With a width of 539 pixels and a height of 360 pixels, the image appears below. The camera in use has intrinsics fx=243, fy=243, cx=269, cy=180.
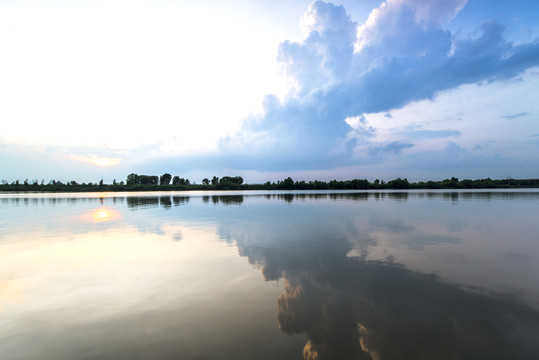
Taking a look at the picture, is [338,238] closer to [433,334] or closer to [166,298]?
[433,334]

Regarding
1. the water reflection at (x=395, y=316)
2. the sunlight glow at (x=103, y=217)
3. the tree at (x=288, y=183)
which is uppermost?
the tree at (x=288, y=183)

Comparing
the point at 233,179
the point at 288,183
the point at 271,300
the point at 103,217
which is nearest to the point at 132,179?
the point at 233,179

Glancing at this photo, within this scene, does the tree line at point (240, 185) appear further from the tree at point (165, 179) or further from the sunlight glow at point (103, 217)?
the sunlight glow at point (103, 217)

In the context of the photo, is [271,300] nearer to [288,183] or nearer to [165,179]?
[288,183]

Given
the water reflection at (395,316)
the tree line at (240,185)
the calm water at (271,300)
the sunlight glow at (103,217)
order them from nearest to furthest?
the water reflection at (395,316)
the calm water at (271,300)
the sunlight glow at (103,217)
the tree line at (240,185)

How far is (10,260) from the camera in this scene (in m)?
9.09

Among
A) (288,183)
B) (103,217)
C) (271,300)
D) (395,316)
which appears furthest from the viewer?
(288,183)

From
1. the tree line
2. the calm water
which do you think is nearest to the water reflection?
the calm water

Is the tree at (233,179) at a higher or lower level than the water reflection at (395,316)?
higher

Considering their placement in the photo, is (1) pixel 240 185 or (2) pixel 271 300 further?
(1) pixel 240 185

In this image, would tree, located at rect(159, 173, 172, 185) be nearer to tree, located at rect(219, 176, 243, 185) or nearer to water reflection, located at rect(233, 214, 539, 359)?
tree, located at rect(219, 176, 243, 185)

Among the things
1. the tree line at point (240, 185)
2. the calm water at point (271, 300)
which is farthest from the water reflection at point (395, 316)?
the tree line at point (240, 185)

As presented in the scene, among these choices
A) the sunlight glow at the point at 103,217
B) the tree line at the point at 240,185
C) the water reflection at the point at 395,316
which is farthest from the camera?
the tree line at the point at 240,185

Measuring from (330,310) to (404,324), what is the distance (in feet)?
4.58
